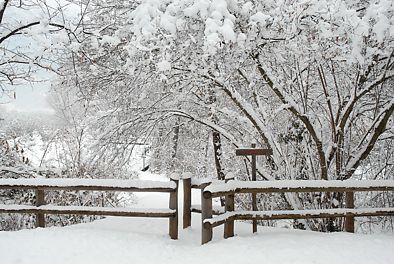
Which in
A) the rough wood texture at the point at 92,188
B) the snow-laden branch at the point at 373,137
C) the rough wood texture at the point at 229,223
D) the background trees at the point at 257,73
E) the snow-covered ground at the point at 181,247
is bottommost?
the snow-covered ground at the point at 181,247

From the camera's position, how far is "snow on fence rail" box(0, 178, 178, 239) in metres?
6.70

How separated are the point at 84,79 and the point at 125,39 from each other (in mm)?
1898

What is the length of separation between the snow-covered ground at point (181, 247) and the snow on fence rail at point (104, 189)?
0.32 m

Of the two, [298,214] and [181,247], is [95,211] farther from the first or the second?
[298,214]

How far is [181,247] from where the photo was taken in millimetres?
6305

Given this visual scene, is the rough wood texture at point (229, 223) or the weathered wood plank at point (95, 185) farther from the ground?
the weathered wood plank at point (95, 185)

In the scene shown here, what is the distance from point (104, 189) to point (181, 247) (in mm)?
1601

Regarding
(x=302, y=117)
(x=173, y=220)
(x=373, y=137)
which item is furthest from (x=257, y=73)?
(x=173, y=220)

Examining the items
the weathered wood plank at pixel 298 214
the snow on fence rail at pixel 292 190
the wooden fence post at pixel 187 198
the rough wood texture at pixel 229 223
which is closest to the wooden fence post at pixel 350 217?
the snow on fence rail at pixel 292 190

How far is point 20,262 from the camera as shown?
5441 mm

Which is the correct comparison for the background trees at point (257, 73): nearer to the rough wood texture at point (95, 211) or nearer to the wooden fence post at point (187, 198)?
the wooden fence post at point (187, 198)

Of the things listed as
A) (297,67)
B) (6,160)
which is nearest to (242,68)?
(297,67)

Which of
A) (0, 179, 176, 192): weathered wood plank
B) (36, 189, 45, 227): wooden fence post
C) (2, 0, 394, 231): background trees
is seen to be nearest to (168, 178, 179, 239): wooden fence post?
(0, 179, 176, 192): weathered wood plank

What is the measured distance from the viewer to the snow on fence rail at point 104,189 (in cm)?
670
